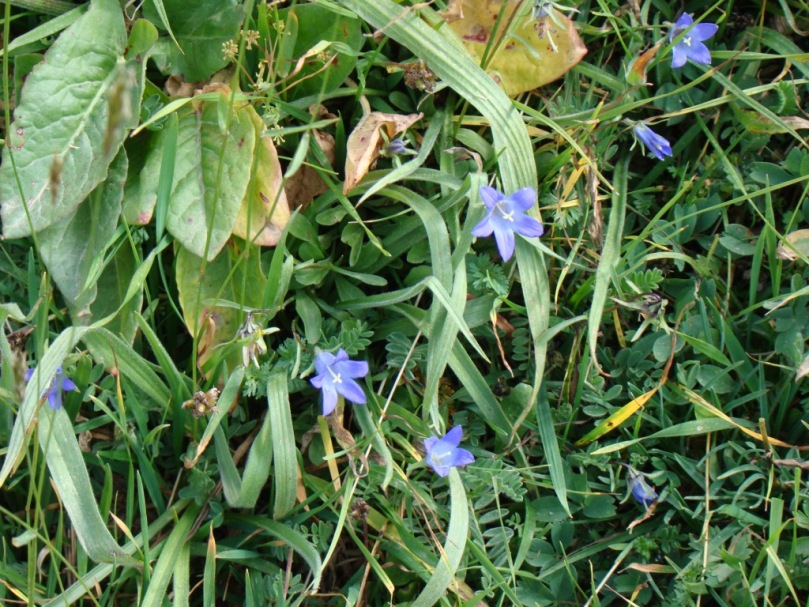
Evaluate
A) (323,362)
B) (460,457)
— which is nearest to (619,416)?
(460,457)

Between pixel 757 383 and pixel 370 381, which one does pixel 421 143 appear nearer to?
pixel 370 381

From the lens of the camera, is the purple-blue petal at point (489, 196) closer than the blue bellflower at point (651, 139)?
Yes

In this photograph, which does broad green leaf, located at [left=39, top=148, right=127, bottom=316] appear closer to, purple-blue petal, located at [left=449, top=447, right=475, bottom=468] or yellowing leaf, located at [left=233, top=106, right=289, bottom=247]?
yellowing leaf, located at [left=233, top=106, right=289, bottom=247]

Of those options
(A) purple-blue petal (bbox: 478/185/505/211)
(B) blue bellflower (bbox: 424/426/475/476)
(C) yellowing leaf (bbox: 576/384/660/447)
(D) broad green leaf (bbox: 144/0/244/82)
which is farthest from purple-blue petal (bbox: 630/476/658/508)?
(D) broad green leaf (bbox: 144/0/244/82)

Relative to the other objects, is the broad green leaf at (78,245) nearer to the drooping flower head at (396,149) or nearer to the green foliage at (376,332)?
the green foliage at (376,332)

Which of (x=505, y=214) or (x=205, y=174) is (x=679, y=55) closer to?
(x=505, y=214)

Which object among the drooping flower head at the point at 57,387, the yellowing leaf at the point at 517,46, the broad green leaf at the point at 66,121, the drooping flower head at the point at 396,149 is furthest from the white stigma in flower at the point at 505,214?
the drooping flower head at the point at 57,387
